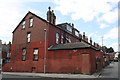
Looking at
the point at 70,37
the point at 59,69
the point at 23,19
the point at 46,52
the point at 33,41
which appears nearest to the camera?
the point at 59,69

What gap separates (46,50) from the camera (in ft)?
84.9

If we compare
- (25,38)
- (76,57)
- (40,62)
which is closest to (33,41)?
(25,38)

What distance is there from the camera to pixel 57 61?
2417cm

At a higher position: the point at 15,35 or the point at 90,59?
the point at 15,35

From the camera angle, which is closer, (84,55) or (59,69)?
(84,55)

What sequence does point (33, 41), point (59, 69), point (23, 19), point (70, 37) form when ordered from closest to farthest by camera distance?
1. point (59, 69)
2. point (33, 41)
3. point (23, 19)
4. point (70, 37)

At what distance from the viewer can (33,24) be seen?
29000 mm

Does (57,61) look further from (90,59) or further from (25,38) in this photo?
(25,38)

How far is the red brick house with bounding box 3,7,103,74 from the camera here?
22.2 m

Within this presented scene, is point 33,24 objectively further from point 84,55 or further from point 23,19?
point 84,55

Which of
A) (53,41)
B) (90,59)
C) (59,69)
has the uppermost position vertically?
(53,41)

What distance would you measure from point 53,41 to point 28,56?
18.8 feet

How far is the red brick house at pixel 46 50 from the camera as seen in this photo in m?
22.2

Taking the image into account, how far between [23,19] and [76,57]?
15.5m
